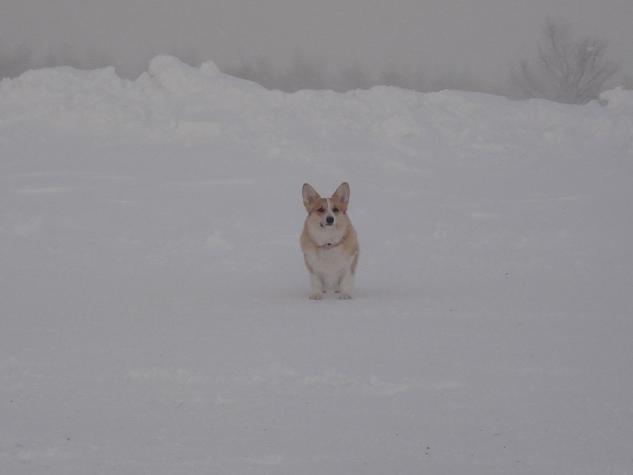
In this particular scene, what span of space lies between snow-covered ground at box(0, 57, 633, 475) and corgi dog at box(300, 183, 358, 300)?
268 mm

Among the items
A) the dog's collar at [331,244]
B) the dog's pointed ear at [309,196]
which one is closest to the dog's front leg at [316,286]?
the dog's collar at [331,244]

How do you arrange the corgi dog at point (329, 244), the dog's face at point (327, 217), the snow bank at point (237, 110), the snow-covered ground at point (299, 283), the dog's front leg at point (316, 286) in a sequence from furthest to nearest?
1. the snow bank at point (237, 110)
2. the dog's front leg at point (316, 286)
3. the corgi dog at point (329, 244)
4. the dog's face at point (327, 217)
5. the snow-covered ground at point (299, 283)

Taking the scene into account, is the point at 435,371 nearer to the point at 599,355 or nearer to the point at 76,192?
the point at 599,355

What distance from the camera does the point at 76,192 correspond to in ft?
45.3

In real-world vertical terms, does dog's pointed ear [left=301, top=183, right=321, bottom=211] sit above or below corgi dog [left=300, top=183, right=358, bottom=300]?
above

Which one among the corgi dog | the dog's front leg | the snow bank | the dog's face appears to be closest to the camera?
the dog's face

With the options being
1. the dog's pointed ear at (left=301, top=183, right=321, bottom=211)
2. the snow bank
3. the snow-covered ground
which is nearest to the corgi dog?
the dog's pointed ear at (left=301, top=183, right=321, bottom=211)

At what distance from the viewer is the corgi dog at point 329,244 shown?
7.59 metres

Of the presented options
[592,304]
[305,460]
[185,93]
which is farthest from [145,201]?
[305,460]

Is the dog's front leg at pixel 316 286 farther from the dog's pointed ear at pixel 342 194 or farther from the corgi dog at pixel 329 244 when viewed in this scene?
the dog's pointed ear at pixel 342 194

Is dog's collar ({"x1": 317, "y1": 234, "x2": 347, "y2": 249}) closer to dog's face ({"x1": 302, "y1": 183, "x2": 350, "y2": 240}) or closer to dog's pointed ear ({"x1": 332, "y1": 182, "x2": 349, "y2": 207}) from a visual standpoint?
dog's face ({"x1": 302, "y1": 183, "x2": 350, "y2": 240})

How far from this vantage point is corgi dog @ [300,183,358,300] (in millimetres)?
7590

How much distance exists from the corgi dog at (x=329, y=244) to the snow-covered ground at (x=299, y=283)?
268mm

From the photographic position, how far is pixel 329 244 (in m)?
7.67
